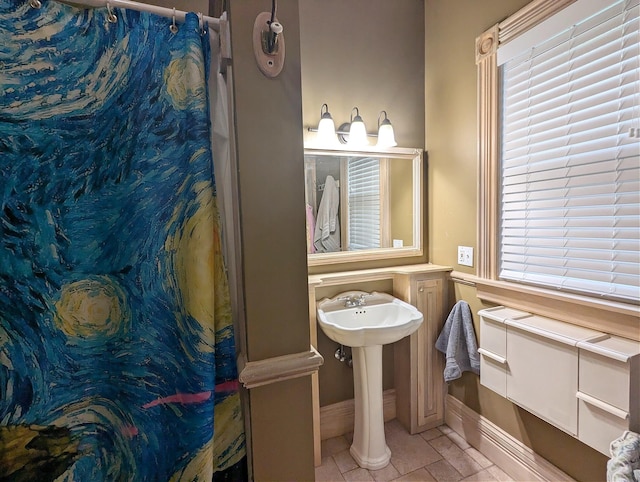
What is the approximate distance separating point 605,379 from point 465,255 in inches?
34.9

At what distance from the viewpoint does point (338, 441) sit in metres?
1.99

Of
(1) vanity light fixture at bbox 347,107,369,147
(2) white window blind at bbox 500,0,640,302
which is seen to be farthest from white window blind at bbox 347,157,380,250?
(2) white window blind at bbox 500,0,640,302

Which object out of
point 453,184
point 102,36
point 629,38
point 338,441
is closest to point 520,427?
point 338,441

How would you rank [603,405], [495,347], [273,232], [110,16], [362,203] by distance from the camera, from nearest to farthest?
[110,16], [273,232], [603,405], [495,347], [362,203]

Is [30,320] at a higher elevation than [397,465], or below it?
higher

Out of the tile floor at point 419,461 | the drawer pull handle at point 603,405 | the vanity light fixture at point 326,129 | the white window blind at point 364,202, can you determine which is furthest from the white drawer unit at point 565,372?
the vanity light fixture at point 326,129

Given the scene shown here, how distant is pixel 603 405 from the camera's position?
1.15 meters

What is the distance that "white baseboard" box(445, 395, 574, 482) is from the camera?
1.53m

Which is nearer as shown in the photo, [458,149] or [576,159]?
[576,159]

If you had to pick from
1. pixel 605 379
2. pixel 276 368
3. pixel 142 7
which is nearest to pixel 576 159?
pixel 605 379

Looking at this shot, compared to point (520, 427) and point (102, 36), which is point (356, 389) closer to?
point (520, 427)

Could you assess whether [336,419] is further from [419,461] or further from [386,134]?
[386,134]

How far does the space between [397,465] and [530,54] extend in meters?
2.28

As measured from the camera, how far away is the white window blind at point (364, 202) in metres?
1.99
